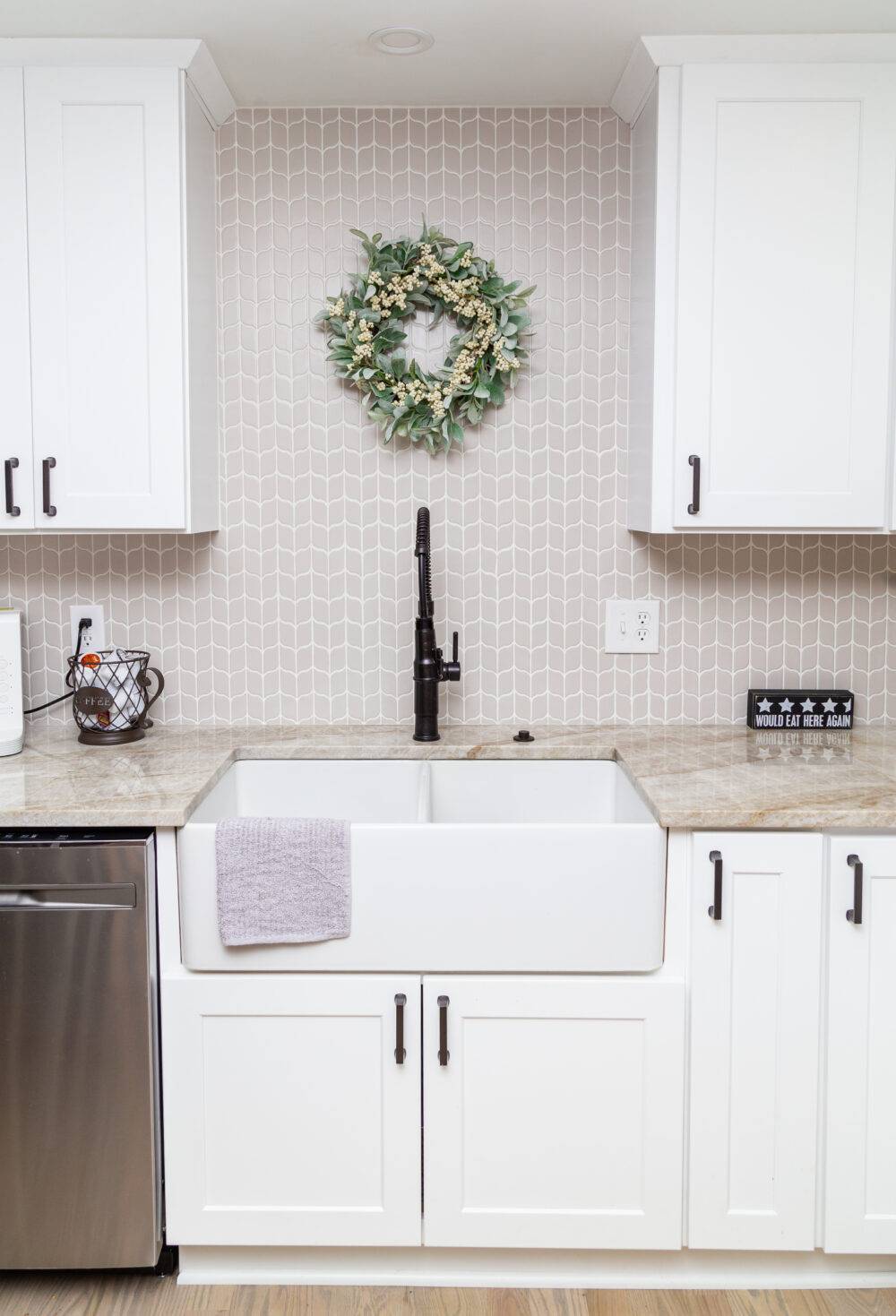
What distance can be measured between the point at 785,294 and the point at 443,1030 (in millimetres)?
1548

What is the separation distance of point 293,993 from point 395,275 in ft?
5.03

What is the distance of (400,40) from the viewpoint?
2.12 m

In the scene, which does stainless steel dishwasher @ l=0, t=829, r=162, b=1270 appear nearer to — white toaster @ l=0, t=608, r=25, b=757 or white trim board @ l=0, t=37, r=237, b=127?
white toaster @ l=0, t=608, r=25, b=757

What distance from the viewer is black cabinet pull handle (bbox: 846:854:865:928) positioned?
1879 millimetres

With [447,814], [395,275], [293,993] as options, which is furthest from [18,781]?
[395,275]

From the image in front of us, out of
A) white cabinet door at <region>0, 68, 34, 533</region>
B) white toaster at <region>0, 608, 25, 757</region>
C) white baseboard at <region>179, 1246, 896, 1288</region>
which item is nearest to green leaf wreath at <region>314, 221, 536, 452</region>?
white cabinet door at <region>0, 68, 34, 533</region>

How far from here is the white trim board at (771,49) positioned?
2117mm

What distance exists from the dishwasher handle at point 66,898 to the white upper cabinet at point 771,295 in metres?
1.25

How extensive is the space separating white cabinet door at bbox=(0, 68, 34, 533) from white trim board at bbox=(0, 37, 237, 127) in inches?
1.6

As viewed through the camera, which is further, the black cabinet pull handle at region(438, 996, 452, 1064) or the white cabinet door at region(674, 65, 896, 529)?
the white cabinet door at region(674, 65, 896, 529)

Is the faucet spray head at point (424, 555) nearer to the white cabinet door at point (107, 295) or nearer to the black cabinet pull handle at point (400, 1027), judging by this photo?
the white cabinet door at point (107, 295)

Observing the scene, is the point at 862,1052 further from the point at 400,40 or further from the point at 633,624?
the point at 400,40

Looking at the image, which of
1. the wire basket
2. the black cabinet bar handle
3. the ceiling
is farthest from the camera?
the wire basket

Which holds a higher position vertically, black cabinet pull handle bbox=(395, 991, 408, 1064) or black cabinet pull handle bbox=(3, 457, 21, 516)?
black cabinet pull handle bbox=(3, 457, 21, 516)
